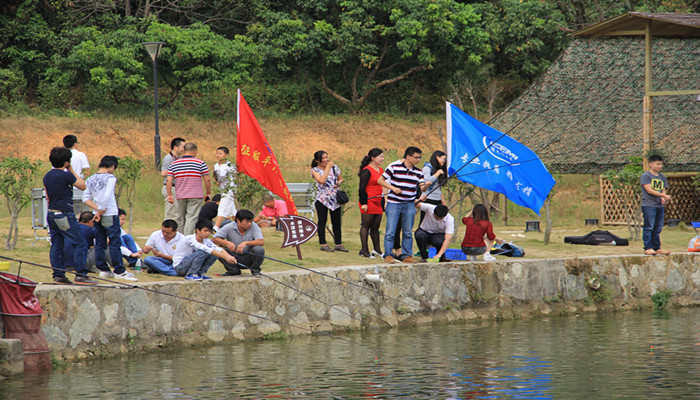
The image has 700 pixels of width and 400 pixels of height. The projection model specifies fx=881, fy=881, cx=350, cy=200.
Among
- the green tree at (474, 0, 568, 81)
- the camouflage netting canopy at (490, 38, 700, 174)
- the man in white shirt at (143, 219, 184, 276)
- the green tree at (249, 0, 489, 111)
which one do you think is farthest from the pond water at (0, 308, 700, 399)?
the green tree at (474, 0, 568, 81)

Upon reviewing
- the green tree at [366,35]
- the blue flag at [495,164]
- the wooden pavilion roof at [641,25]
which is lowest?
the blue flag at [495,164]

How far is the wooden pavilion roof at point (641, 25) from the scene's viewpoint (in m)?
16.8

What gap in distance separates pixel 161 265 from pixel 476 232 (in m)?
4.30

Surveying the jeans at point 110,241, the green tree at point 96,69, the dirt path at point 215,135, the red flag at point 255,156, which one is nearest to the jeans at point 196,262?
the jeans at point 110,241

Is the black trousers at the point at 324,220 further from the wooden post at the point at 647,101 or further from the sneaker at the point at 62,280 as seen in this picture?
the wooden post at the point at 647,101

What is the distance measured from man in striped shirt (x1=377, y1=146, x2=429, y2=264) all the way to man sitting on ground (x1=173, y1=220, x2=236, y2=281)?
104 inches

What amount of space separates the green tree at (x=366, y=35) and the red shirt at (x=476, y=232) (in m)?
20.3

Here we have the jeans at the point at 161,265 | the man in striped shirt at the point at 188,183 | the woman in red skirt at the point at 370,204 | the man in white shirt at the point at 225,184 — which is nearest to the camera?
the jeans at the point at 161,265

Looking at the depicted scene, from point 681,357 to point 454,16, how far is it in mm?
24668

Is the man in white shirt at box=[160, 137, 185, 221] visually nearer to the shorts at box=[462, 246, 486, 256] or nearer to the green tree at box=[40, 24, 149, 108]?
the shorts at box=[462, 246, 486, 256]

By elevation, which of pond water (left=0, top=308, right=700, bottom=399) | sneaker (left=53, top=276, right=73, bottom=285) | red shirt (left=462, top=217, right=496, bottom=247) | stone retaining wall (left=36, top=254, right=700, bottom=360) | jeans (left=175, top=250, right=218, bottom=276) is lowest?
pond water (left=0, top=308, right=700, bottom=399)

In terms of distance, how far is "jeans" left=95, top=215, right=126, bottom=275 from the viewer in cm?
975

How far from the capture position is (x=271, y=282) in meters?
10.1

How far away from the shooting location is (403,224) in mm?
11820
